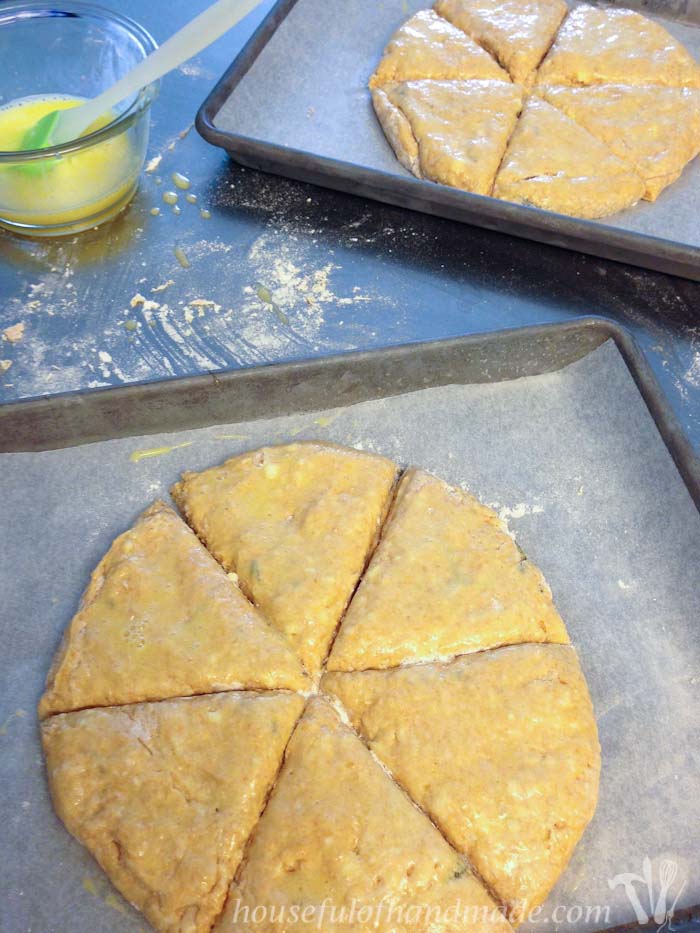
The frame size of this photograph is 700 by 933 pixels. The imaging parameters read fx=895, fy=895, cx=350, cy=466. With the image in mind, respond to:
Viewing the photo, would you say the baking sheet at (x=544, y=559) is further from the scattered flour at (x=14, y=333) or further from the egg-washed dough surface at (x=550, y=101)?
the egg-washed dough surface at (x=550, y=101)

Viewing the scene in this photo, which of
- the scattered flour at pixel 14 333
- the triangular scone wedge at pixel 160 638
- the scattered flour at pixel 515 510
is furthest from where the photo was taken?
the scattered flour at pixel 14 333

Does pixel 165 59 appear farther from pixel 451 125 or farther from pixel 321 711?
pixel 321 711

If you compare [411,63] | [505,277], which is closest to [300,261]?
[505,277]

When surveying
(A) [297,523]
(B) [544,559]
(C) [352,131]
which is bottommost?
(A) [297,523]

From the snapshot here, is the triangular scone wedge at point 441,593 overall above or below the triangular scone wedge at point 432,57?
below

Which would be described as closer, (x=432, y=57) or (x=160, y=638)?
(x=160, y=638)

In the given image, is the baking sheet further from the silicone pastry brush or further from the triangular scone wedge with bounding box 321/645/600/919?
the silicone pastry brush

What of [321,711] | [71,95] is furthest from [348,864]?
[71,95]

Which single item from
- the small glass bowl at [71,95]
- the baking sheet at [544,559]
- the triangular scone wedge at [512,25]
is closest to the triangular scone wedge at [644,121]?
A: the triangular scone wedge at [512,25]
